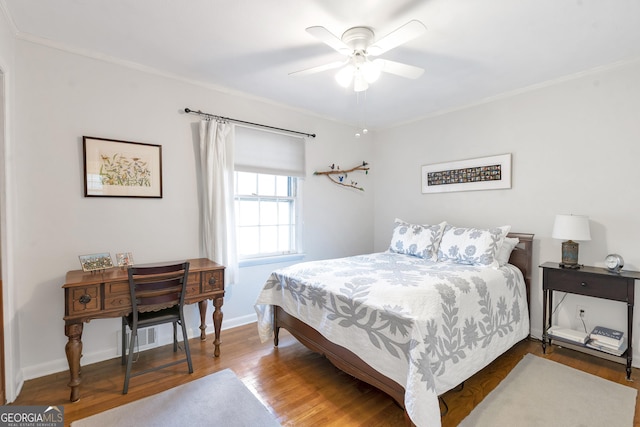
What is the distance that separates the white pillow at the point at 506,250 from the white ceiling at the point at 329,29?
1.55 metres

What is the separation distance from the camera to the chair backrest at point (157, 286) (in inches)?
84.2

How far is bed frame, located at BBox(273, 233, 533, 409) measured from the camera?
1.82 m

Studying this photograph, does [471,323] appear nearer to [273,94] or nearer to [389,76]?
[389,76]

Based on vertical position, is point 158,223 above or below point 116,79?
below

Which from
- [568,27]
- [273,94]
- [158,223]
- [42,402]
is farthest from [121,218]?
[568,27]

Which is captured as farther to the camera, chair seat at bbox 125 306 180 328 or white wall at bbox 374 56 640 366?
white wall at bbox 374 56 640 366

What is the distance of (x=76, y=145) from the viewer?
7.94ft

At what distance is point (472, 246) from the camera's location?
2.89 m

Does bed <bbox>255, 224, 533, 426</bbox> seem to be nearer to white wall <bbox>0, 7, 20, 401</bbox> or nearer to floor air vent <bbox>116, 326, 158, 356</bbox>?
floor air vent <bbox>116, 326, 158, 356</bbox>

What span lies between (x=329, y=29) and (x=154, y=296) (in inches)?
90.5

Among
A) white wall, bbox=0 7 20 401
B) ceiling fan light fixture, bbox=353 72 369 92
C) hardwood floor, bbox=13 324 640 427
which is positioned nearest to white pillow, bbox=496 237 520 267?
hardwood floor, bbox=13 324 640 427

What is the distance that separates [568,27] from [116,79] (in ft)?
11.4

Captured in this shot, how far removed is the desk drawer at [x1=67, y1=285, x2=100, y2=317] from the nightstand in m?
3.62

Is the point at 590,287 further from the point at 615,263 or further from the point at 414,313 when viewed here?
the point at 414,313
